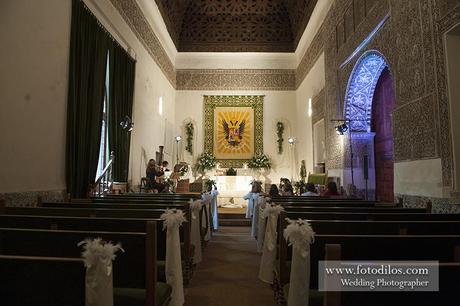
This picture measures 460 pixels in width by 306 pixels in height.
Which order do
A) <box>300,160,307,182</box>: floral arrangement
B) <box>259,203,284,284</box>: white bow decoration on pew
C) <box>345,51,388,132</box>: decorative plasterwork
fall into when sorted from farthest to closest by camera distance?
<box>300,160,307,182</box>: floral arrangement < <box>345,51,388,132</box>: decorative plasterwork < <box>259,203,284,284</box>: white bow decoration on pew

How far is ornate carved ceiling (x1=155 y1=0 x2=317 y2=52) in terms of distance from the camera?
1486 cm

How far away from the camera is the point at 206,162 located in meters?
14.7

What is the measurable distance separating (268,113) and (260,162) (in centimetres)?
242

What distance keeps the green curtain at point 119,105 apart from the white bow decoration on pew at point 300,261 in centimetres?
651

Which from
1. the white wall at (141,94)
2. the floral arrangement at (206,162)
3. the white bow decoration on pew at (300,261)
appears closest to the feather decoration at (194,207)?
the white bow decoration on pew at (300,261)

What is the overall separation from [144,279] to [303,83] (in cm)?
1309

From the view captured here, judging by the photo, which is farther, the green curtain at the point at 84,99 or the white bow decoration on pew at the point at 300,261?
the green curtain at the point at 84,99

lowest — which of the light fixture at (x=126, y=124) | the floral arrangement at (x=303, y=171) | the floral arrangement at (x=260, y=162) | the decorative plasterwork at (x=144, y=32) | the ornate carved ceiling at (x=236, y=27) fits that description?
the floral arrangement at (x=303, y=171)

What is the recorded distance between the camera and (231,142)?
15.3 metres

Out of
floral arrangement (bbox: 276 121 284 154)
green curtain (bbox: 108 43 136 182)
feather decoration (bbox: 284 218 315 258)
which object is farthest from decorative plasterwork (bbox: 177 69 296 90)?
feather decoration (bbox: 284 218 315 258)

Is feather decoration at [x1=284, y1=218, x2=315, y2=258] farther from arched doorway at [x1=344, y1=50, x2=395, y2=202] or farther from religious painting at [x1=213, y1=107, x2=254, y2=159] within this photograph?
religious painting at [x1=213, y1=107, x2=254, y2=159]

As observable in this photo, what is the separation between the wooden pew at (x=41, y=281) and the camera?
1.56 meters

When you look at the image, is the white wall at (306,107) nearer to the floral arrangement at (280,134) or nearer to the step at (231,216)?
the floral arrangement at (280,134)

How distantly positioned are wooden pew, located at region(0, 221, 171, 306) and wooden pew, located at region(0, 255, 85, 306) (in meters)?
0.46
